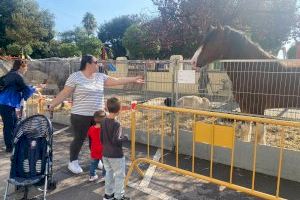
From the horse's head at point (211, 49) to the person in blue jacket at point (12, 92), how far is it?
3258 mm

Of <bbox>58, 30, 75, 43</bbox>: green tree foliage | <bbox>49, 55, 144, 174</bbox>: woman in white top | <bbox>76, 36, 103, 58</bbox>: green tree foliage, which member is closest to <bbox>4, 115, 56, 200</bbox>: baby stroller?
<bbox>49, 55, 144, 174</bbox>: woman in white top

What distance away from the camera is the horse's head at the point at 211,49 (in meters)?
6.13

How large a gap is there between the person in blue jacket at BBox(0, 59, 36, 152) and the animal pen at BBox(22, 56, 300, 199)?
6.68ft

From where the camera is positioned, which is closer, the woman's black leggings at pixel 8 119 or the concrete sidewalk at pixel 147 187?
the concrete sidewalk at pixel 147 187

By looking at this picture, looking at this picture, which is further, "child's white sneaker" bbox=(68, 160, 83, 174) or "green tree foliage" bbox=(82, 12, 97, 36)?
"green tree foliage" bbox=(82, 12, 97, 36)

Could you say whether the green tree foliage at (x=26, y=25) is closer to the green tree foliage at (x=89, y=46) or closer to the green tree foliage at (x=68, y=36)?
the green tree foliage at (x=89, y=46)

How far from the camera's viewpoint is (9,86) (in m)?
6.14

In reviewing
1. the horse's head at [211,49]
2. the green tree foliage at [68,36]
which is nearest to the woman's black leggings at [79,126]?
the horse's head at [211,49]

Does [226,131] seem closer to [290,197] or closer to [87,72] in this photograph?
[290,197]

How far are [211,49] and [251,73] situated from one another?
983 mm

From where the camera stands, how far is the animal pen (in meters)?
4.90

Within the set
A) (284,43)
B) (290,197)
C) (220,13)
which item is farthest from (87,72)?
(284,43)

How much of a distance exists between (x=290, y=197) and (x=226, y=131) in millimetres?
1525

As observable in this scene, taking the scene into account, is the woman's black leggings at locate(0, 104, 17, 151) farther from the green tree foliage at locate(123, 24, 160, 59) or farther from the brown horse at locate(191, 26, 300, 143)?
the green tree foliage at locate(123, 24, 160, 59)
